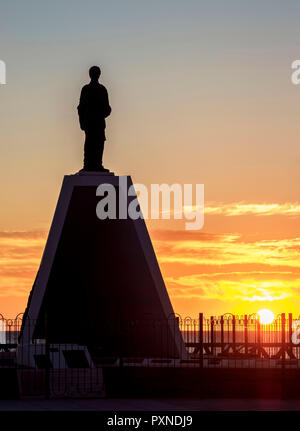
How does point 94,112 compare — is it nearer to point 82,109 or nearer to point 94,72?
point 82,109

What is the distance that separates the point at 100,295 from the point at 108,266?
873 mm

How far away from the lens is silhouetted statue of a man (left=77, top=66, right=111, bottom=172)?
35344 mm

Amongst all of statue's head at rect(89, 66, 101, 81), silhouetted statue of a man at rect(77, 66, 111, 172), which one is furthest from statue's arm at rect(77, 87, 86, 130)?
statue's head at rect(89, 66, 101, 81)

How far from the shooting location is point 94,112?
35.6 meters

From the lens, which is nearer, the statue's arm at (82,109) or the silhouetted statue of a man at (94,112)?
the silhouetted statue of a man at (94,112)

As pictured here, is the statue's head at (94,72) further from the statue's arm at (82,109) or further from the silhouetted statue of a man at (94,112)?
the statue's arm at (82,109)

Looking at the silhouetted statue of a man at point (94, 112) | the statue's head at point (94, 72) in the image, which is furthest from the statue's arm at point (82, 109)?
the statue's head at point (94, 72)

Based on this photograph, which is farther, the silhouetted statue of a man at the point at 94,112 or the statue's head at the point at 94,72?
the statue's head at the point at 94,72

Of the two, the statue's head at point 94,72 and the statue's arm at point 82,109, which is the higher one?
the statue's head at point 94,72

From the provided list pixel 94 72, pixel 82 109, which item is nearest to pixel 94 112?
pixel 82 109

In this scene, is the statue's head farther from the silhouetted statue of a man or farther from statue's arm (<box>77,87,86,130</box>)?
statue's arm (<box>77,87,86,130</box>)

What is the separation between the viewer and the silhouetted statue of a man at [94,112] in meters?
35.3
